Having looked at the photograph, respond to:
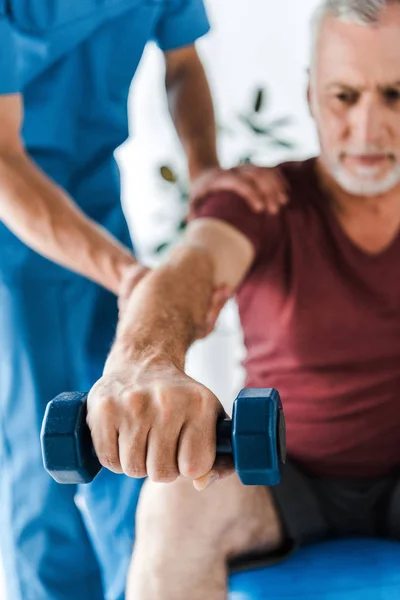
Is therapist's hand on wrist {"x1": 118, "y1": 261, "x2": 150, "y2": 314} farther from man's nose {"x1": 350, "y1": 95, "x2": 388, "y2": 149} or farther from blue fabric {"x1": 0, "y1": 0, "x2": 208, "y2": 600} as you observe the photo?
man's nose {"x1": 350, "y1": 95, "x2": 388, "y2": 149}

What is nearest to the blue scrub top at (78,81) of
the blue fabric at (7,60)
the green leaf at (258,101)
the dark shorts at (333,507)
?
the blue fabric at (7,60)

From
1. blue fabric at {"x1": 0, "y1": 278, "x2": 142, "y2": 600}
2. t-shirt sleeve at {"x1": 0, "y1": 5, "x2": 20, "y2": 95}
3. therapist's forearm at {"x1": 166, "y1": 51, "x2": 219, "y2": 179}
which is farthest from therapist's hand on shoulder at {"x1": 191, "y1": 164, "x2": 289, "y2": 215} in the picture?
t-shirt sleeve at {"x1": 0, "y1": 5, "x2": 20, "y2": 95}

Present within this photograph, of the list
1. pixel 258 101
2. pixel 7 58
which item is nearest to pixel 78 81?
pixel 7 58

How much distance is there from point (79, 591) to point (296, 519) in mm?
442

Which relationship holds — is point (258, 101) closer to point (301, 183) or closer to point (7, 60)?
point (301, 183)

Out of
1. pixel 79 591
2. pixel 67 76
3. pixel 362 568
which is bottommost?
pixel 79 591

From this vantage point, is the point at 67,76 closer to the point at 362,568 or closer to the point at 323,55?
the point at 323,55

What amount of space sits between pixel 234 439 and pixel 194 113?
94 centimetres

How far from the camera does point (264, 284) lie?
4.10ft

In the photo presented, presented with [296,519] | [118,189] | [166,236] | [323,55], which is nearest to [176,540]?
[296,519]

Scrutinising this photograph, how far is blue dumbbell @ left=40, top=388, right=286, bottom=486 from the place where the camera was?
631mm

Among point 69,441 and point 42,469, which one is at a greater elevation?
point 69,441

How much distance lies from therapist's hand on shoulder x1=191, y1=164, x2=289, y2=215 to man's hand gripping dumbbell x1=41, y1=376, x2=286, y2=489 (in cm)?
59

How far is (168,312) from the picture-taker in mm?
971
